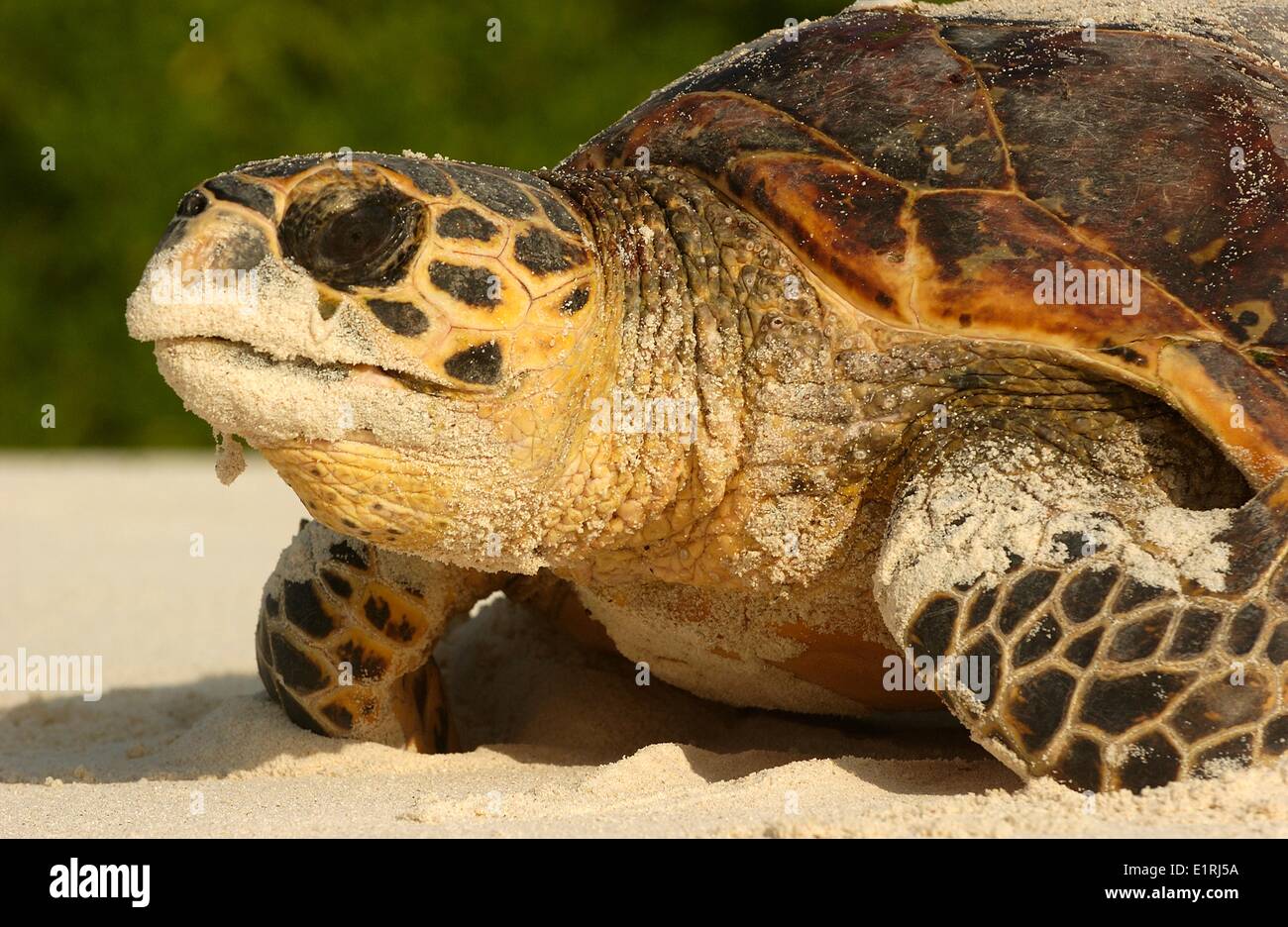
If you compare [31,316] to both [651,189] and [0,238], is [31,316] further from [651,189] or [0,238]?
[651,189]

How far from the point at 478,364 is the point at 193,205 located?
55 centimetres

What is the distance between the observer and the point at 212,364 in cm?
248

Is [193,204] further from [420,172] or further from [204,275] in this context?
[420,172]

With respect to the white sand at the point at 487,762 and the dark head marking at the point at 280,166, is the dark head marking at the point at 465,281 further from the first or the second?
the white sand at the point at 487,762

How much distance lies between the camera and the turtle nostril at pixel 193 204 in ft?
8.31

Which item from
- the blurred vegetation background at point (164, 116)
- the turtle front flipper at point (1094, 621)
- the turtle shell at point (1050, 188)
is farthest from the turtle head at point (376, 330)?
the blurred vegetation background at point (164, 116)

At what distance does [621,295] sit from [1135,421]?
38.2 inches

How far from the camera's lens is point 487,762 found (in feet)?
10.7

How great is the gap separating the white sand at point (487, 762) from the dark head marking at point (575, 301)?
0.83 m

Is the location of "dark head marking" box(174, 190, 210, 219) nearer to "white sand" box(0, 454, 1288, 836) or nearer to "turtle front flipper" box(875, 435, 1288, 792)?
"white sand" box(0, 454, 1288, 836)

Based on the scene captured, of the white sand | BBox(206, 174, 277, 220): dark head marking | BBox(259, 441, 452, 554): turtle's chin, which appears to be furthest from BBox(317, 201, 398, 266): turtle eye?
the white sand

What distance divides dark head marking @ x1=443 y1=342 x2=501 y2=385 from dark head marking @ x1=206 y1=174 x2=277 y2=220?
0.40 metres

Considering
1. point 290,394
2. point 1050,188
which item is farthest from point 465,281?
point 1050,188
